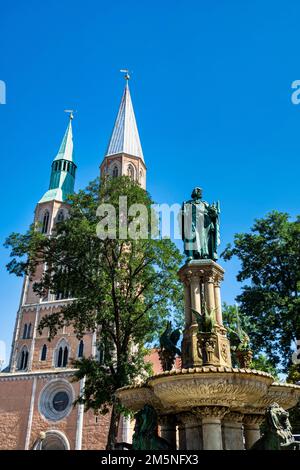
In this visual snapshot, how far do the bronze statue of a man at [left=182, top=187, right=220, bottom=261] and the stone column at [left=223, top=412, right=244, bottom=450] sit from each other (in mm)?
3945

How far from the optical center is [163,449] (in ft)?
25.6

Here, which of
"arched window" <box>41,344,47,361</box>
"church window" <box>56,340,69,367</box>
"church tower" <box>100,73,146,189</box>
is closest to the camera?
"church window" <box>56,340,69,367</box>

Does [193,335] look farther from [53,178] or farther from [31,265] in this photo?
[53,178]

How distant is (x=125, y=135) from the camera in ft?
206

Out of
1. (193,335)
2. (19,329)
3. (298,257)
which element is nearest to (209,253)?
(193,335)

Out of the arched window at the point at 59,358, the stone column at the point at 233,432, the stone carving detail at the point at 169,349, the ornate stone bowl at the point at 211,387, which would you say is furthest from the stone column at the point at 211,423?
the arched window at the point at 59,358

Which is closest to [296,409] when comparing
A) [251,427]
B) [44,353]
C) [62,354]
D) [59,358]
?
[251,427]

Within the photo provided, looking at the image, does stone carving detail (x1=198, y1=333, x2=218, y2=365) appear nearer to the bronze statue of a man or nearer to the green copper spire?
the bronze statue of a man

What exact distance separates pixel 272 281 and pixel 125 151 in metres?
40.3

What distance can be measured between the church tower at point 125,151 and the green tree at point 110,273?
38473mm

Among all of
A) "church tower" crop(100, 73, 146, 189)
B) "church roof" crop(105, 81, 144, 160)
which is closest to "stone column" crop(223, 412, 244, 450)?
Answer: "church tower" crop(100, 73, 146, 189)

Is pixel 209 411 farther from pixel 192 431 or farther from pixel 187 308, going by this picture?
pixel 187 308

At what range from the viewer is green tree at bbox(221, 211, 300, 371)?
21.8 metres

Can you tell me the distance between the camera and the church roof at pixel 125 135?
61031mm
